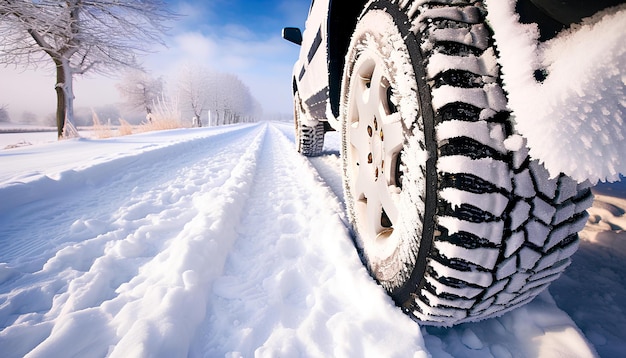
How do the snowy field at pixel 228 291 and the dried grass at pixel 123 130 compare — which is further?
the dried grass at pixel 123 130

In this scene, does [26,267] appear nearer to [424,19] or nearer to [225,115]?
[424,19]

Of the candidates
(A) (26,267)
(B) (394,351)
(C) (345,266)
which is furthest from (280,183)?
(B) (394,351)

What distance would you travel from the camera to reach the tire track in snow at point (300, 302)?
0.79m

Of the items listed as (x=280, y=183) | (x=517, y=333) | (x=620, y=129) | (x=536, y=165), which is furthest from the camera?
(x=280, y=183)

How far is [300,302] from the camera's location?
1.01 meters

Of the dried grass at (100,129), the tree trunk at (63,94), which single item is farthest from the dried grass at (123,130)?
the tree trunk at (63,94)

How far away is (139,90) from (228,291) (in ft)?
148

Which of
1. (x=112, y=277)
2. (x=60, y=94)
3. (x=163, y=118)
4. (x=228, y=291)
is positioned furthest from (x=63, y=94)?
(x=228, y=291)

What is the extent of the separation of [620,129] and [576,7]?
0.82 feet

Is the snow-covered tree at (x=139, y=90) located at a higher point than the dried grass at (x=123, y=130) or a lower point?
higher

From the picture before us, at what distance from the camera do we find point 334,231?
56.4 inches

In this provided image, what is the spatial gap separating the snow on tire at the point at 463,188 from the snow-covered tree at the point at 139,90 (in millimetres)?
41952

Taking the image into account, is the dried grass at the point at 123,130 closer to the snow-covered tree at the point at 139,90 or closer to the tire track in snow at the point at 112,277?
the tire track in snow at the point at 112,277

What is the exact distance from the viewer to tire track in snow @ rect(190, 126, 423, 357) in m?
0.79
